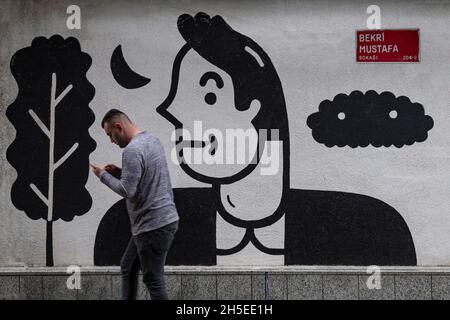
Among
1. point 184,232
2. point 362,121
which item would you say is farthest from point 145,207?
point 362,121

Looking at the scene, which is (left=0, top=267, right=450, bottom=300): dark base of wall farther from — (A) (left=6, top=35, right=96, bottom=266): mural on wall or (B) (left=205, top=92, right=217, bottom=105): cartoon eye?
(B) (left=205, top=92, right=217, bottom=105): cartoon eye

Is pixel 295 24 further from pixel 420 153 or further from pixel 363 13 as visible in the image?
pixel 420 153

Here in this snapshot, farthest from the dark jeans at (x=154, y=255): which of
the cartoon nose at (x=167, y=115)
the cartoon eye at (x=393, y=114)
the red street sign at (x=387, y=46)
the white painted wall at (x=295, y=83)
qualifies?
the red street sign at (x=387, y=46)

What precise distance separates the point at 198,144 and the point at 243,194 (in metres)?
0.69

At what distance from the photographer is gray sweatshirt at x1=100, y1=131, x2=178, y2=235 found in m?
7.02

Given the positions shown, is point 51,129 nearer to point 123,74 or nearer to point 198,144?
point 123,74

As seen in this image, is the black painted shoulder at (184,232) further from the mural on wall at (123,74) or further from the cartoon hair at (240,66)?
the mural on wall at (123,74)

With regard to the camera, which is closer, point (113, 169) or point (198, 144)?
point (113, 169)

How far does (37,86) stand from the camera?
8.65m

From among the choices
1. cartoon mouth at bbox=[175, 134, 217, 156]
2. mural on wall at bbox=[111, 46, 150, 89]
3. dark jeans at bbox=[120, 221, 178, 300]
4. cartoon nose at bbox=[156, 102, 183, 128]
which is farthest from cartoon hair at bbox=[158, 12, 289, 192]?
dark jeans at bbox=[120, 221, 178, 300]

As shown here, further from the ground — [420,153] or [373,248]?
[420,153]

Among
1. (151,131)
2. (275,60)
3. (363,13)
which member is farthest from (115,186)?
(363,13)

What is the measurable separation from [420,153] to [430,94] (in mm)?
606

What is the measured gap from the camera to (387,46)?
8508mm
